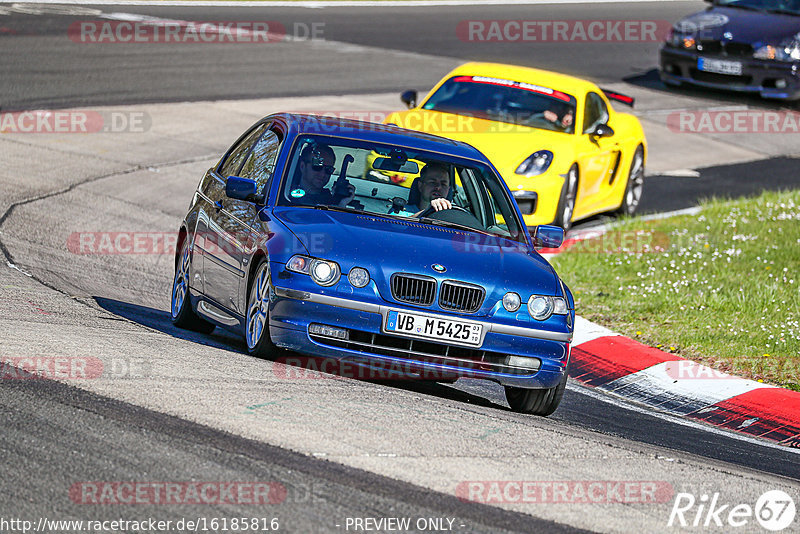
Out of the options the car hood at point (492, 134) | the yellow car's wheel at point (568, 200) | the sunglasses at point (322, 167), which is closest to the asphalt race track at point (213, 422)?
the sunglasses at point (322, 167)

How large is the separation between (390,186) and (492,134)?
5.12 m

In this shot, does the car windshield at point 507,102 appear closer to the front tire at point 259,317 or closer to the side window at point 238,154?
the side window at point 238,154

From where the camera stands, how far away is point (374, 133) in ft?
27.2

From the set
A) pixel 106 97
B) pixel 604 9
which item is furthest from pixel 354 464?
pixel 604 9

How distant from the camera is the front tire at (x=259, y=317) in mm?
7117

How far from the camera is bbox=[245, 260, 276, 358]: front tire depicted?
7117 millimetres

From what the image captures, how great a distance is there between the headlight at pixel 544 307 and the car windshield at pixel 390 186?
91cm

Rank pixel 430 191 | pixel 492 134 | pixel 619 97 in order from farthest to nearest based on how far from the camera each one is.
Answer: pixel 619 97
pixel 492 134
pixel 430 191

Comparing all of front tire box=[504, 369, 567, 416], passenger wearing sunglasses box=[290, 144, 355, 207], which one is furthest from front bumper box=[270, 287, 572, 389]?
passenger wearing sunglasses box=[290, 144, 355, 207]

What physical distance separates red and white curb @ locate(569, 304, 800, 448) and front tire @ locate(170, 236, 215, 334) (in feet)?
8.49

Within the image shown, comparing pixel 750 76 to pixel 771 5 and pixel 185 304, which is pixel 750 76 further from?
pixel 185 304

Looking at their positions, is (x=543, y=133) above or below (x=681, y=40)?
above

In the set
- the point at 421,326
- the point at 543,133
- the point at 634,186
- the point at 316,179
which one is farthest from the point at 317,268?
the point at 634,186

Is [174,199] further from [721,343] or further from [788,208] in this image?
[788,208]
